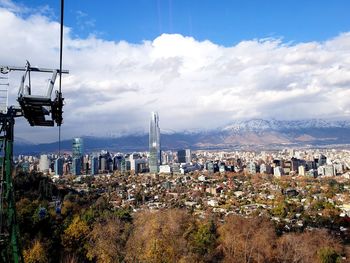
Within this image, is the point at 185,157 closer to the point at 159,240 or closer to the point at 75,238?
the point at 75,238

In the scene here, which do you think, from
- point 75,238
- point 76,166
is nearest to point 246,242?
point 75,238

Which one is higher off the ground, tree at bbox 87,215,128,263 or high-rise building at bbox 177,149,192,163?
high-rise building at bbox 177,149,192,163

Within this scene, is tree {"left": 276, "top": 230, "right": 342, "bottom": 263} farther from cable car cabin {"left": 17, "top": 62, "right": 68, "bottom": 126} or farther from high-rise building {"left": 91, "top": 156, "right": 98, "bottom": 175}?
high-rise building {"left": 91, "top": 156, "right": 98, "bottom": 175}

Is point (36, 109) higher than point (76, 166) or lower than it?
higher

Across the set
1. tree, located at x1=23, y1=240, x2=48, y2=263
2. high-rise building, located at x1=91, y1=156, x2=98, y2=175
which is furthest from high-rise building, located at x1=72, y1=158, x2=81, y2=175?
tree, located at x1=23, y1=240, x2=48, y2=263

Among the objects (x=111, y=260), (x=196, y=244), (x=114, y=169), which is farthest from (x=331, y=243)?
(x=114, y=169)

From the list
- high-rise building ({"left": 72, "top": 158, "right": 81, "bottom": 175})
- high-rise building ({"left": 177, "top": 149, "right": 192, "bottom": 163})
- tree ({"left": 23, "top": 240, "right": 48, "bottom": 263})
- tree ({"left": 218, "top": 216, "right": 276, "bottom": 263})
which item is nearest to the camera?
tree ({"left": 23, "top": 240, "right": 48, "bottom": 263})

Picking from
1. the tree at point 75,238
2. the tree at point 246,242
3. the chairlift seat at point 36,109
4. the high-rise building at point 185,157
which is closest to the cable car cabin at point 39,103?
the chairlift seat at point 36,109

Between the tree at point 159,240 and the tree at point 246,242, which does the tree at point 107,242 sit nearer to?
the tree at point 159,240

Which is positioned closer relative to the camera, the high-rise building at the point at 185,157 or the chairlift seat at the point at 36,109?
the chairlift seat at the point at 36,109

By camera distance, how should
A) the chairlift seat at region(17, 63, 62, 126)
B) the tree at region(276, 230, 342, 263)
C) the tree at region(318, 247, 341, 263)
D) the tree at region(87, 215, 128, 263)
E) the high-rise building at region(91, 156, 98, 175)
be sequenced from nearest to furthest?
the chairlift seat at region(17, 63, 62, 126) < the tree at region(87, 215, 128, 263) < the tree at region(318, 247, 341, 263) < the tree at region(276, 230, 342, 263) < the high-rise building at region(91, 156, 98, 175)

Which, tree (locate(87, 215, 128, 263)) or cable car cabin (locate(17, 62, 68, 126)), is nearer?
cable car cabin (locate(17, 62, 68, 126))

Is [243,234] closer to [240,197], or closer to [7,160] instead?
[7,160]
